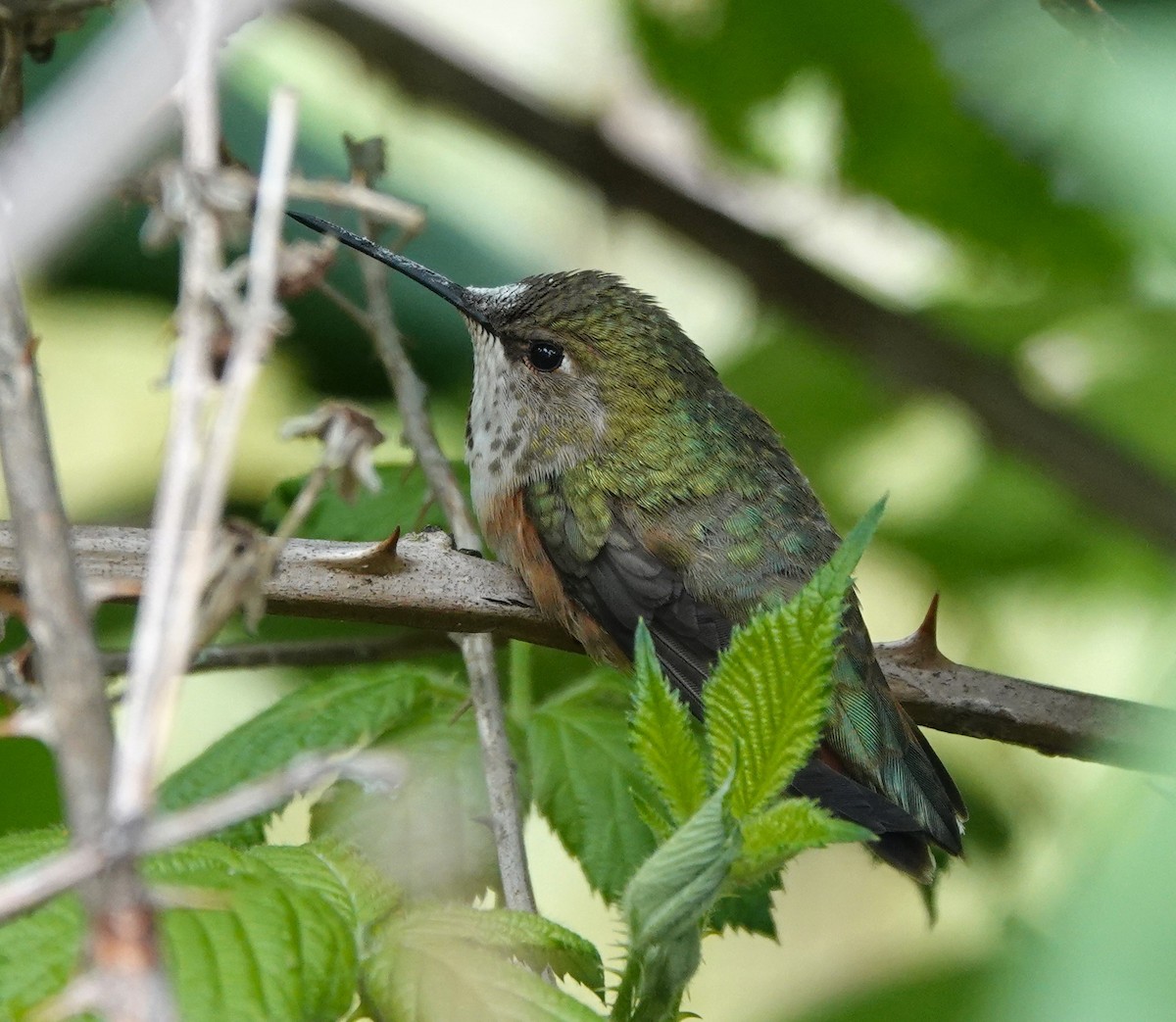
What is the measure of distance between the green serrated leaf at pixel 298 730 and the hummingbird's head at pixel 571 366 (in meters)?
1.35

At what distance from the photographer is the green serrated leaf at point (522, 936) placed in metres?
1.96

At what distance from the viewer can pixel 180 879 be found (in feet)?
6.13

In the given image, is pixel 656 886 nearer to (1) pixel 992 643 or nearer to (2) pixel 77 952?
(2) pixel 77 952

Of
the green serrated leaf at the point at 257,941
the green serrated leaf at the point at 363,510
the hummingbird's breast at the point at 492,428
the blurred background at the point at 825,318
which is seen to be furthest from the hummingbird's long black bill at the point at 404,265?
the green serrated leaf at the point at 257,941

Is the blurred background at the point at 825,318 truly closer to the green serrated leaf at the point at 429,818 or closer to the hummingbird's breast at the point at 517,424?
the hummingbird's breast at the point at 517,424

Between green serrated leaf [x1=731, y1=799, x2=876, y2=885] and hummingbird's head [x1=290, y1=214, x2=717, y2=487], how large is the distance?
89.2 inches

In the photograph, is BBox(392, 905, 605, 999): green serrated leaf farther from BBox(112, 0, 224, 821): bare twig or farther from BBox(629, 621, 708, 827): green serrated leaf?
BBox(112, 0, 224, 821): bare twig

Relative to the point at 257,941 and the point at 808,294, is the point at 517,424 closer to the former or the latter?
the point at 808,294

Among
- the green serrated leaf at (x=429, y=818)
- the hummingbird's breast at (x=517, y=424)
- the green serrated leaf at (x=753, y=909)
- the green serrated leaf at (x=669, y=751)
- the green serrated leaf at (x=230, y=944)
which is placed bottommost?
the green serrated leaf at (x=753, y=909)

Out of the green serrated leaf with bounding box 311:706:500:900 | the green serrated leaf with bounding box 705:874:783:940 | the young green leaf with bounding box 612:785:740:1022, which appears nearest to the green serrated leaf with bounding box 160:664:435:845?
the green serrated leaf with bounding box 311:706:500:900

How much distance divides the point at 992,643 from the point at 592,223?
2.77m

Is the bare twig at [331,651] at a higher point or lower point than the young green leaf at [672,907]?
lower

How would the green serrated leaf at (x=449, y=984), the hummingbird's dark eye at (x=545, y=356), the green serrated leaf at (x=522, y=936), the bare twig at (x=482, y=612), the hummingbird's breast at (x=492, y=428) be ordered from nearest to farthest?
the green serrated leaf at (x=449, y=984)
the green serrated leaf at (x=522, y=936)
the bare twig at (x=482, y=612)
the hummingbird's breast at (x=492, y=428)
the hummingbird's dark eye at (x=545, y=356)

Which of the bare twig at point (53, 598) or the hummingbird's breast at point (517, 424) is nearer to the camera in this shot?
the bare twig at point (53, 598)
